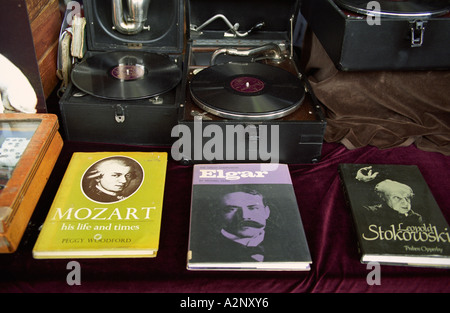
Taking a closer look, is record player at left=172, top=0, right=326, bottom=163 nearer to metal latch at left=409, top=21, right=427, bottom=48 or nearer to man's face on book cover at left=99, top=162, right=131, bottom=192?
man's face on book cover at left=99, top=162, right=131, bottom=192

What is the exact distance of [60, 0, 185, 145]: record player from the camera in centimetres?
123

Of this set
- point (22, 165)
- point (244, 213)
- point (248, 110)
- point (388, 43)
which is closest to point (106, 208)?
point (22, 165)

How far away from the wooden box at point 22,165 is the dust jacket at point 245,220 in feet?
1.32

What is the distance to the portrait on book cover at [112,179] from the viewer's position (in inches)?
41.1

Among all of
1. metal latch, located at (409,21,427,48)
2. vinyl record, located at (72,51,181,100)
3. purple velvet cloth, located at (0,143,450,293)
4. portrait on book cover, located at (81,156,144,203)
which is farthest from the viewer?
vinyl record, located at (72,51,181,100)

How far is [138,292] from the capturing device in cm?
89

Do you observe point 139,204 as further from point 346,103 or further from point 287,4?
point 287,4

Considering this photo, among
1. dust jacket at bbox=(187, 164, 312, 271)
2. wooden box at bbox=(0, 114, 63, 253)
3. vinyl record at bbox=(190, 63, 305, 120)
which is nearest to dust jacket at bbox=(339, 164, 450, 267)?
dust jacket at bbox=(187, 164, 312, 271)

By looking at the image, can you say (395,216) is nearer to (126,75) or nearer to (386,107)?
(386,107)

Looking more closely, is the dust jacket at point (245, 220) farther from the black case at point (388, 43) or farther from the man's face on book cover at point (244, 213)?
the black case at point (388, 43)

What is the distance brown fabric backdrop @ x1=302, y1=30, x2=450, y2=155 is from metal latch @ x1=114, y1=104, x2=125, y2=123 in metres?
0.65

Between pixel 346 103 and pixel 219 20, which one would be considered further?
pixel 219 20
